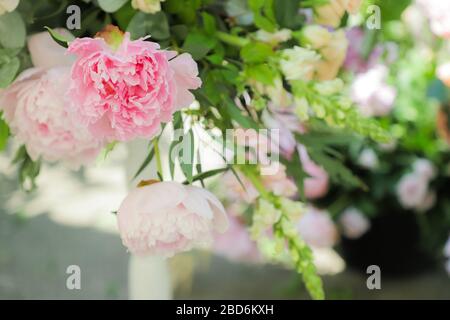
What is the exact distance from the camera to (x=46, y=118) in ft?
1.68

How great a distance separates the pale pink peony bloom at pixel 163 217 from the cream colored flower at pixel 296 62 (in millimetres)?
100

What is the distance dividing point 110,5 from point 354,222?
885 millimetres

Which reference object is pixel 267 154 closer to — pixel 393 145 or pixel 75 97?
pixel 75 97

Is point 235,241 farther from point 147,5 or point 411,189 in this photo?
point 147,5

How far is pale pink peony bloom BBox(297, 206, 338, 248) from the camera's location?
1.27 metres

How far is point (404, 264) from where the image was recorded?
137 centimetres

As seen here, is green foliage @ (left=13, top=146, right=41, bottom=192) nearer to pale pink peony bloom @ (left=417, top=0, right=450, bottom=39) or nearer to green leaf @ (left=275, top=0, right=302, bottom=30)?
green leaf @ (left=275, top=0, right=302, bottom=30)

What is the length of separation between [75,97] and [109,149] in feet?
0.23

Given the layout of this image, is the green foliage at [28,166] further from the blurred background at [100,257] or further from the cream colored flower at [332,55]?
the blurred background at [100,257]

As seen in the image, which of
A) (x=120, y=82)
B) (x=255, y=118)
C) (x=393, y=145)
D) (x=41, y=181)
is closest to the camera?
(x=120, y=82)

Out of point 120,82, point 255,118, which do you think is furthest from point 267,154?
point 120,82

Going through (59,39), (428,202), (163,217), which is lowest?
(163,217)

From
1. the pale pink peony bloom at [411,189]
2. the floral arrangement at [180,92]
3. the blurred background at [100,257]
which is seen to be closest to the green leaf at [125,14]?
the floral arrangement at [180,92]

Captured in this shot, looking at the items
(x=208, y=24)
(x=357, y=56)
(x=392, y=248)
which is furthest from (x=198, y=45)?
(x=392, y=248)
